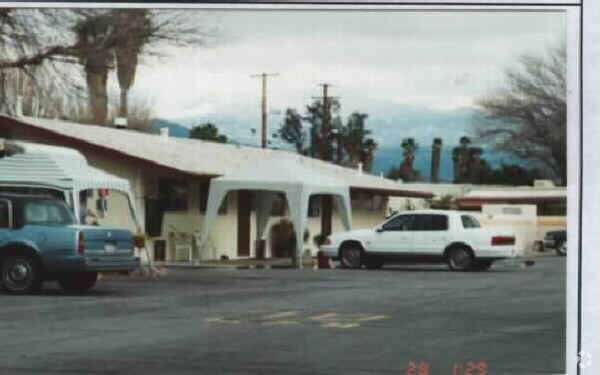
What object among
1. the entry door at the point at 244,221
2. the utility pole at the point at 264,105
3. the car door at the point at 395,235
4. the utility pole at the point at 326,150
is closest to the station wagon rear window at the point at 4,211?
the entry door at the point at 244,221

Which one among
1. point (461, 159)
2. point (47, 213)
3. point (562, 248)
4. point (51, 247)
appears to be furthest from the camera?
point (51, 247)

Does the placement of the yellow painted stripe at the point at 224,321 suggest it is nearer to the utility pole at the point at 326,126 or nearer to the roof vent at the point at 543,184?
the utility pole at the point at 326,126

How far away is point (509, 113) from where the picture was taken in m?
10.4

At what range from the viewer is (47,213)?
10859 mm

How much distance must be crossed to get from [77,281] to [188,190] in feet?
3.06

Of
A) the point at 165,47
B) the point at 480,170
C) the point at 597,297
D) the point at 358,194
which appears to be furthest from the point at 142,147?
the point at 597,297

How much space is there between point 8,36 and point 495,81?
3058 mm

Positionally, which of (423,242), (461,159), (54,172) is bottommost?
(423,242)

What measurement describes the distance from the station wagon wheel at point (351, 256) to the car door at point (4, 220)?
2.17 meters

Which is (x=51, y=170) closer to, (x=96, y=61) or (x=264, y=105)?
(x=96, y=61)

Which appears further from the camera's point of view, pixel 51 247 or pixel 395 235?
pixel 51 247

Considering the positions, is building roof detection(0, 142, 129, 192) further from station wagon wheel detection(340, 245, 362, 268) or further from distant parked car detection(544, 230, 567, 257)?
distant parked car detection(544, 230, 567, 257)

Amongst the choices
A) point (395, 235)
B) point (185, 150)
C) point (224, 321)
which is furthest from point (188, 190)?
point (395, 235)

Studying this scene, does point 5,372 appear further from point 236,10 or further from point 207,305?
point 236,10
